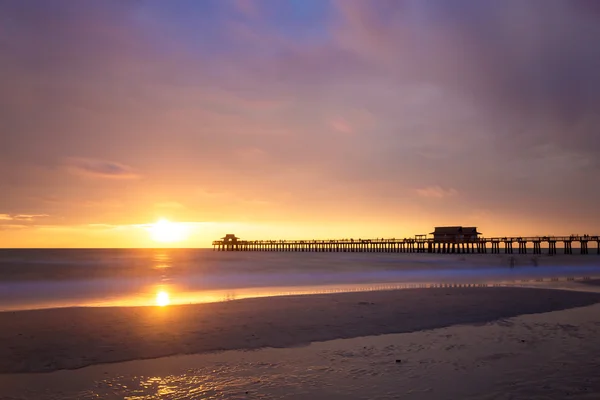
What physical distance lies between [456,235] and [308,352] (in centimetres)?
8982

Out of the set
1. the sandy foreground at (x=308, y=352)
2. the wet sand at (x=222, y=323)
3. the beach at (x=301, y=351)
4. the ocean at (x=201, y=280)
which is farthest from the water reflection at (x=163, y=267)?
the sandy foreground at (x=308, y=352)

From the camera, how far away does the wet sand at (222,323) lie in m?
9.03

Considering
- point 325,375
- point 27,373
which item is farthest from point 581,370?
point 27,373

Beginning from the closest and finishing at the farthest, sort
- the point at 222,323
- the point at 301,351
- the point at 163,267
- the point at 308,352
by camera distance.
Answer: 1. the point at 308,352
2. the point at 301,351
3. the point at 222,323
4. the point at 163,267

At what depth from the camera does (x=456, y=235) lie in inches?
3632

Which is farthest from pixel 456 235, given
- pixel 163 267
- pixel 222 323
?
pixel 222 323

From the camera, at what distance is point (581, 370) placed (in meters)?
7.11

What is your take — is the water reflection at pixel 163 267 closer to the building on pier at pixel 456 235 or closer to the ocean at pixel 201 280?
the ocean at pixel 201 280

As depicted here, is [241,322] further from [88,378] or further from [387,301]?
[387,301]

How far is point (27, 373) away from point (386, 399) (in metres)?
6.16

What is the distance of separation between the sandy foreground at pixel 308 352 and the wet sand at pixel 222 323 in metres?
0.04

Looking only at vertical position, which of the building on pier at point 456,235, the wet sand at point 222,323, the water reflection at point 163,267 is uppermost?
the building on pier at point 456,235

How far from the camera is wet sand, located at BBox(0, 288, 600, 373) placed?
356 inches

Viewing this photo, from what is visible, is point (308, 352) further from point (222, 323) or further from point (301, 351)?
point (222, 323)
